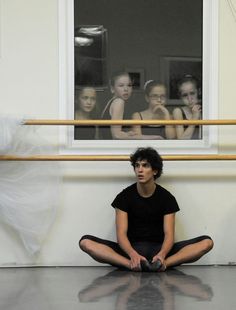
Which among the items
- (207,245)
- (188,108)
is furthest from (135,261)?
(188,108)

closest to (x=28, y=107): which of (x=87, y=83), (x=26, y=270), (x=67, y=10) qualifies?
(x=87, y=83)

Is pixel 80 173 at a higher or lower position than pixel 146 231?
higher

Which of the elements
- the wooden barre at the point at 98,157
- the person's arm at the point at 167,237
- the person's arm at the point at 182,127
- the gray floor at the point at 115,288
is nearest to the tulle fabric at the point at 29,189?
the wooden barre at the point at 98,157

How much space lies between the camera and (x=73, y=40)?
392 cm

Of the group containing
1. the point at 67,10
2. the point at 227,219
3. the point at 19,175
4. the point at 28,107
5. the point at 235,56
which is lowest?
the point at 227,219

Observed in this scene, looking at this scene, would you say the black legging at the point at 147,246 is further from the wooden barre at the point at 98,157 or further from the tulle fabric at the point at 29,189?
the wooden barre at the point at 98,157

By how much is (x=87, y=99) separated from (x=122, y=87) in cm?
23

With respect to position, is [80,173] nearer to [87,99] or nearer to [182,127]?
[87,99]

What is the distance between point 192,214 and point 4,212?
1.15 m

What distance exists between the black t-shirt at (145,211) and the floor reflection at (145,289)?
28 cm

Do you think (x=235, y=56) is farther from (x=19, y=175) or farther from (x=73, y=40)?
(x=19, y=175)

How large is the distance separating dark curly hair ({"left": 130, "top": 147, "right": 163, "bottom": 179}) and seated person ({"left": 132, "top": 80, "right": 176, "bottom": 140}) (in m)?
0.21

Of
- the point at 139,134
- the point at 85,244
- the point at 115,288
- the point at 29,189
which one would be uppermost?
the point at 139,134

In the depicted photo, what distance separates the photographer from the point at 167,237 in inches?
147
